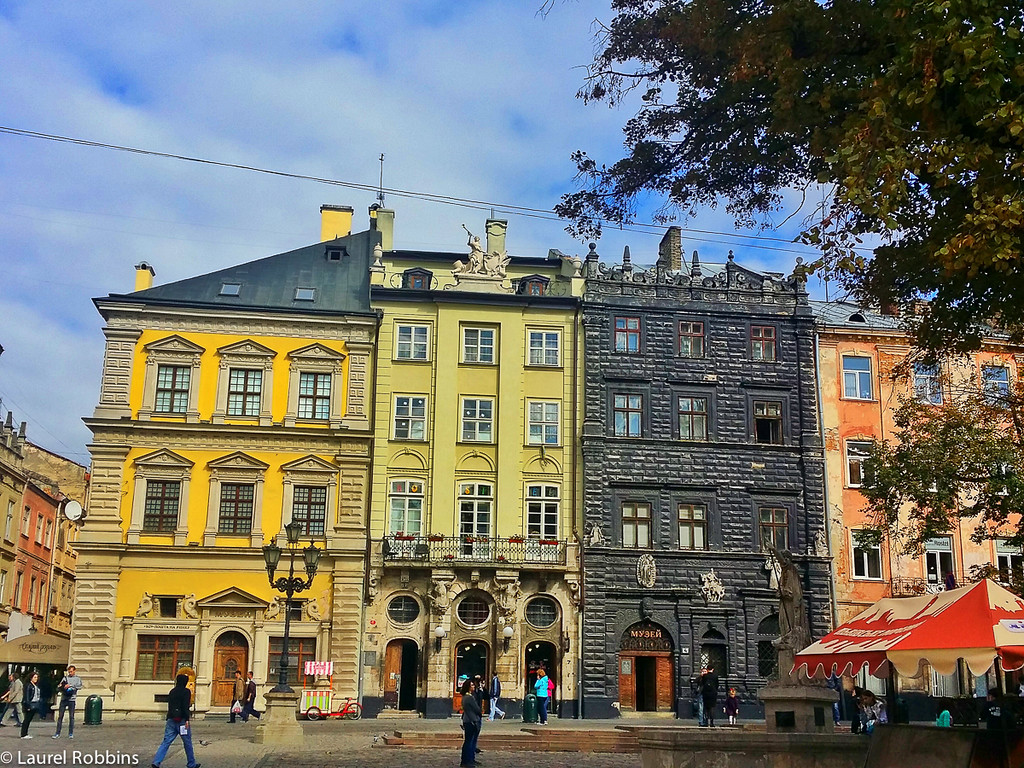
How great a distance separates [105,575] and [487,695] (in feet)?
43.8

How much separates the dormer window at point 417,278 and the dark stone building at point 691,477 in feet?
19.6

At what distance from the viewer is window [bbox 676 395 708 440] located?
39.9 m

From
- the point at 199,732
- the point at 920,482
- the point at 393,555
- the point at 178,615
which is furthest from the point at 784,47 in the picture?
the point at 178,615

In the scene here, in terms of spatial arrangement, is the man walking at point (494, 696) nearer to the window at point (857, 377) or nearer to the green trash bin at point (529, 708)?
the green trash bin at point (529, 708)

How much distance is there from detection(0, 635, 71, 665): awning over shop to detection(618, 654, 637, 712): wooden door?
735 inches

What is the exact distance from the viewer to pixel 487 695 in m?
36.2

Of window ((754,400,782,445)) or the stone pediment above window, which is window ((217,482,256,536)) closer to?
the stone pediment above window

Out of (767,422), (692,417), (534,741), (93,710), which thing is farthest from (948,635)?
(767,422)

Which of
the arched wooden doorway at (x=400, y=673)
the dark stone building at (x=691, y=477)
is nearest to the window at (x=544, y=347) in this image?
the dark stone building at (x=691, y=477)

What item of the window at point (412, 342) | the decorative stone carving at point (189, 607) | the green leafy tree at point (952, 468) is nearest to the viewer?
the green leafy tree at point (952, 468)

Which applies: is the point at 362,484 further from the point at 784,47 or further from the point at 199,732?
the point at 784,47

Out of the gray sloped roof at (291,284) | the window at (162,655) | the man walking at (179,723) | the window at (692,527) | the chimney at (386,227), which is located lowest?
the man walking at (179,723)

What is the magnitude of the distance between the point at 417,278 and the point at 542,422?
719 cm

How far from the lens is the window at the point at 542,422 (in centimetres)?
3941
